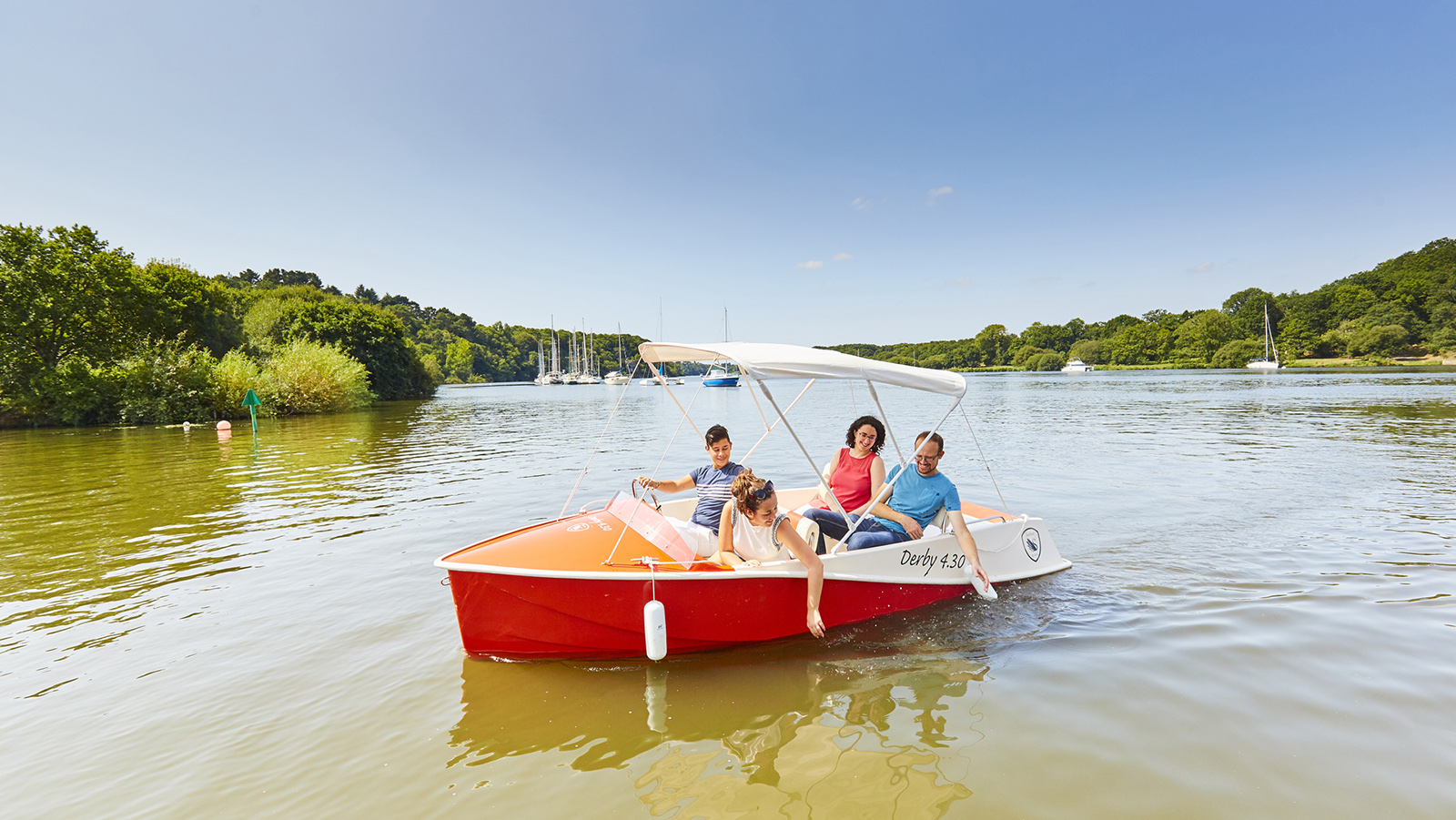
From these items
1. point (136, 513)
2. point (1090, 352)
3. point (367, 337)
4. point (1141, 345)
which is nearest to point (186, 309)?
point (367, 337)

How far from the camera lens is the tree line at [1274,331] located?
242ft

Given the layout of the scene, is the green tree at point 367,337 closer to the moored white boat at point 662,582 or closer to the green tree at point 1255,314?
the moored white boat at point 662,582

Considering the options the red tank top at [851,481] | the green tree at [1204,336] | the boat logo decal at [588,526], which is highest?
the green tree at [1204,336]

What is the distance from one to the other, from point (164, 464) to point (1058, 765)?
19.4m

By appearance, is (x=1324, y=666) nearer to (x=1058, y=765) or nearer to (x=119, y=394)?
(x=1058, y=765)

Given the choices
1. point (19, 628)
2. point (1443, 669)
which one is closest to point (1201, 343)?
point (1443, 669)

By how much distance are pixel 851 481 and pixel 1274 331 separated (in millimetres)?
112636

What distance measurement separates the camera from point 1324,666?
450 cm

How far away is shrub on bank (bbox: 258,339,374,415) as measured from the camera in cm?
3131

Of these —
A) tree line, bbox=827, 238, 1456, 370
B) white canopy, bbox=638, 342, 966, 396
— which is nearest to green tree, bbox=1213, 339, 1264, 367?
tree line, bbox=827, 238, 1456, 370

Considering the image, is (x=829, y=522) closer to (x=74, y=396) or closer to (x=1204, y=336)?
(x=74, y=396)

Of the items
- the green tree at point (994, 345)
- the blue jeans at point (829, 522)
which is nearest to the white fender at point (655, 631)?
the blue jeans at point (829, 522)

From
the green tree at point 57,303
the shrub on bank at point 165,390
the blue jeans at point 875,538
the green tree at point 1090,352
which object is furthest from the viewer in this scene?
the green tree at point 1090,352

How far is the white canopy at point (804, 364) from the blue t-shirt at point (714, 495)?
3.09 feet
